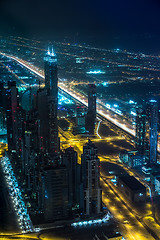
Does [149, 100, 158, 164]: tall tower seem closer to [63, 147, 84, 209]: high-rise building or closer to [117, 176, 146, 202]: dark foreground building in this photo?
[117, 176, 146, 202]: dark foreground building

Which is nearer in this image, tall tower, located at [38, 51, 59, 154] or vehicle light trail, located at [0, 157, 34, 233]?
vehicle light trail, located at [0, 157, 34, 233]

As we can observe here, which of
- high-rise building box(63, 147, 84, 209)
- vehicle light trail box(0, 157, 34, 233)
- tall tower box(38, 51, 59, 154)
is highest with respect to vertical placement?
tall tower box(38, 51, 59, 154)

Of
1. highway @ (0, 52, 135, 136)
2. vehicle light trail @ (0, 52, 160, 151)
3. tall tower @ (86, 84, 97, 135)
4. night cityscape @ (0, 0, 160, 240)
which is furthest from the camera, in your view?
highway @ (0, 52, 135, 136)

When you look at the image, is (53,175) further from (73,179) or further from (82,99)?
(82,99)

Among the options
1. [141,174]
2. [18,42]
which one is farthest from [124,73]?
[141,174]

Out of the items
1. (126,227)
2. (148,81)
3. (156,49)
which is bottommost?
(126,227)

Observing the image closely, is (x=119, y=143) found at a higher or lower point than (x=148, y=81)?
lower

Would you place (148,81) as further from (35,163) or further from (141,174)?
(35,163)

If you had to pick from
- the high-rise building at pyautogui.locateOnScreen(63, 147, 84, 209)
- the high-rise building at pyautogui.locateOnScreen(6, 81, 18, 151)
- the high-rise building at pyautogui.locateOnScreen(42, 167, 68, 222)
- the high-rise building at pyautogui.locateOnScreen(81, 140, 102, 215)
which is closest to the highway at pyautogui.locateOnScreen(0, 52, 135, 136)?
the high-rise building at pyautogui.locateOnScreen(6, 81, 18, 151)

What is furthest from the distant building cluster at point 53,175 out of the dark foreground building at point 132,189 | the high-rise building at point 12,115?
the dark foreground building at point 132,189

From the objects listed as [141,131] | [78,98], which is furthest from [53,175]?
[78,98]
